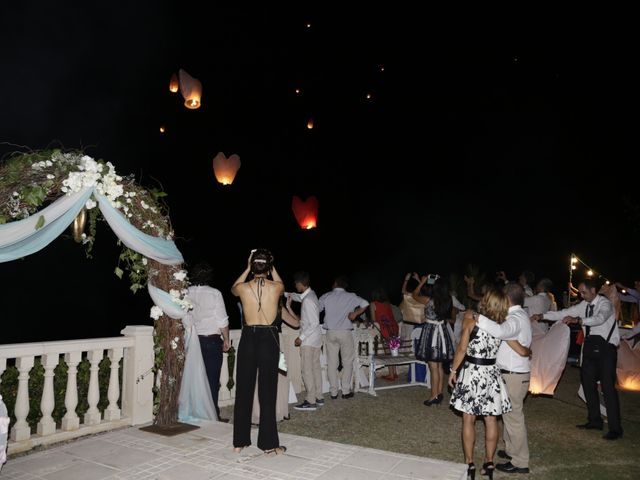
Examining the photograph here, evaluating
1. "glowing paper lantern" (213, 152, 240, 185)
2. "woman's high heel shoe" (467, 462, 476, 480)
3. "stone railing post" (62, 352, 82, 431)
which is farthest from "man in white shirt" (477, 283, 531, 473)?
"glowing paper lantern" (213, 152, 240, 185)

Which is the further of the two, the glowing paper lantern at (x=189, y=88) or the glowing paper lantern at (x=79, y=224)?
the glowing paper lantern at (x=189, y=88)

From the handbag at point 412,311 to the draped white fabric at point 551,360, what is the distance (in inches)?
103

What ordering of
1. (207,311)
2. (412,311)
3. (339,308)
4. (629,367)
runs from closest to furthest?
1. (207,311)
2. (339,308)
3. (629,367)
4. (412,311)

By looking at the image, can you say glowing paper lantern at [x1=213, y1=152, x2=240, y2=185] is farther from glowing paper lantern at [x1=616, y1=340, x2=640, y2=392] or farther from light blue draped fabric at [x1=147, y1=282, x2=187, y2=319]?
glowing paper lantern at [x1=616, y1=340, x2=640, y2=392]

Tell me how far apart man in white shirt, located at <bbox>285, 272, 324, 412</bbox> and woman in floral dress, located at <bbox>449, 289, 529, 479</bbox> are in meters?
2.71

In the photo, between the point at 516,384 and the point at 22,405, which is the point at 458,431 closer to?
the point at 516,384

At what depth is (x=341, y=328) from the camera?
23.6 feet

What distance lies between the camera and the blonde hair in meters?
4.18

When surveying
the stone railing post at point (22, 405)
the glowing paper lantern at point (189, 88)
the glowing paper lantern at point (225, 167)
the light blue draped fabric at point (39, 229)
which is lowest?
the stone railing post at point (22, 405)

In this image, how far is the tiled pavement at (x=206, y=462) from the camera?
3.93m

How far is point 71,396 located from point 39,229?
6.17 feet

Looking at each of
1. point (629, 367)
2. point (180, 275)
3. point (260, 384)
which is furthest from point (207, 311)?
point (629, 367)

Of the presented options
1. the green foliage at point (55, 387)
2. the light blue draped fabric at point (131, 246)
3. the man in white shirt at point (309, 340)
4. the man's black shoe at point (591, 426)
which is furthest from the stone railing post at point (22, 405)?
the man's black shoe at point (591, 426)

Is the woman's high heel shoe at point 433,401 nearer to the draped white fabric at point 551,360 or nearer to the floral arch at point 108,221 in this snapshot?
the draped white fabric at point 551,360
